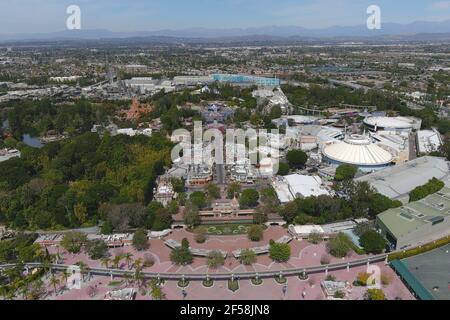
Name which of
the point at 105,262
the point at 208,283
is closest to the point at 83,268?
the point at 105,262

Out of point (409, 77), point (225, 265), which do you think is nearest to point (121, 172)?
point (225, 265)

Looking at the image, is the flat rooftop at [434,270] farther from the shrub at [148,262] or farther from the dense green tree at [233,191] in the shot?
the shrub at [148,262]

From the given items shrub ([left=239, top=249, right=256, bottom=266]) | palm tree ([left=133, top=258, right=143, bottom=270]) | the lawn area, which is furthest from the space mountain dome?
palm tree ([left=133, top=258, right=143, bottom=270])

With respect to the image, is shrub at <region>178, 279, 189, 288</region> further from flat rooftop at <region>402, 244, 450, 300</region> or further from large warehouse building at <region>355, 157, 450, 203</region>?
large warehouse building at <region>355, 157, 450, 203</region>

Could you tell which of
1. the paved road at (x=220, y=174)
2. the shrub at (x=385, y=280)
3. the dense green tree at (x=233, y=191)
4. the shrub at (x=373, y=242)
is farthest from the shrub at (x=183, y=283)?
the paved road at (x=220, y=174)

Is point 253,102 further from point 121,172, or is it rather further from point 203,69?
point 203,69

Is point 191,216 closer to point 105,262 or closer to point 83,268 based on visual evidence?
point 105,262
